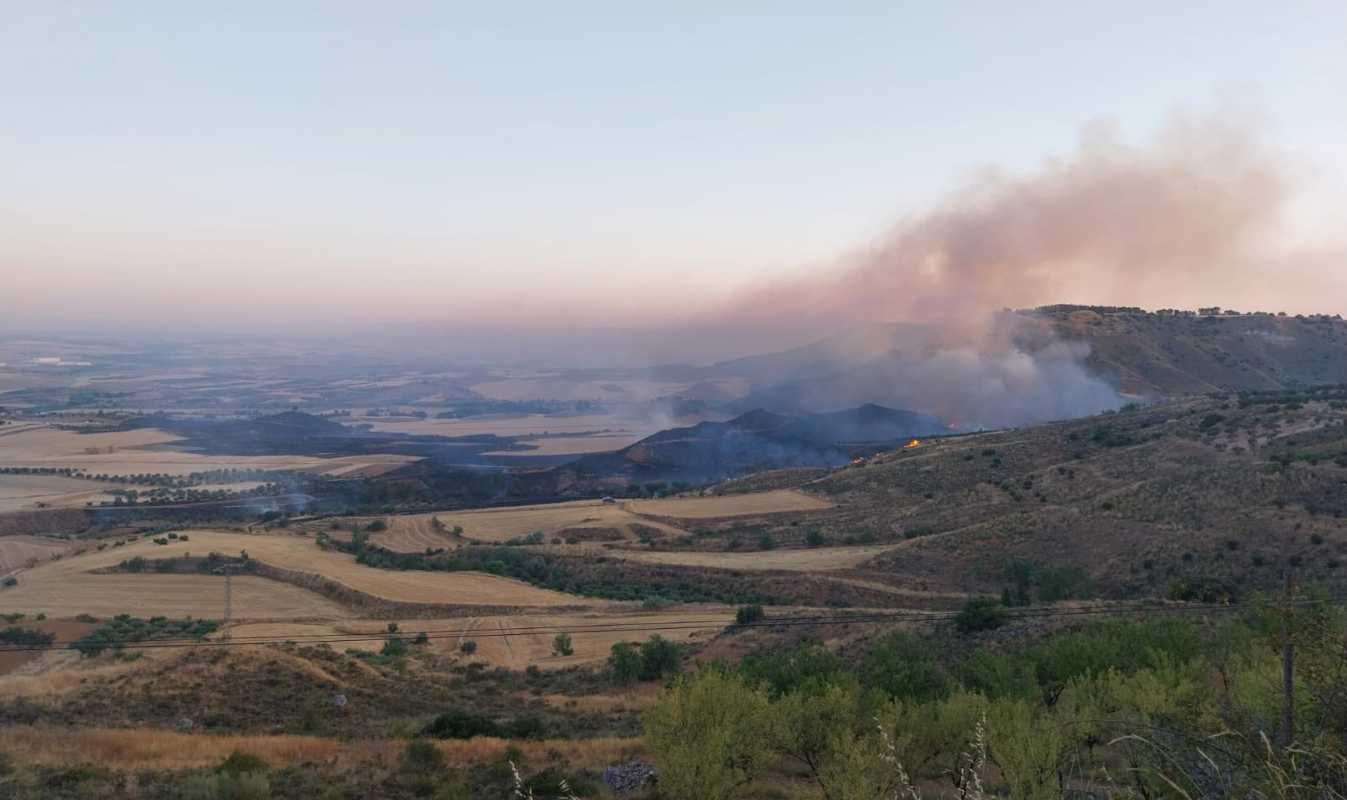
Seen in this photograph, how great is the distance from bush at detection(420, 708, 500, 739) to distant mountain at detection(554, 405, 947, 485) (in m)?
76.2

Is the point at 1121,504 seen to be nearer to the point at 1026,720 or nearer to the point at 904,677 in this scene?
the point at 904,677

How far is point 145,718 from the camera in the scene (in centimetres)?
2697

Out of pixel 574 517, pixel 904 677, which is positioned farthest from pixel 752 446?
pixel 904 677

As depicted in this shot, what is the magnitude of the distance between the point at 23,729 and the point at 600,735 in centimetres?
1672

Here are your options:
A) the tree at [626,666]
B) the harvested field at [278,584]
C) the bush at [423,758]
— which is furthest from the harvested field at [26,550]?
the bush at [423,758]

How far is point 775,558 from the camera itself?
57375mm

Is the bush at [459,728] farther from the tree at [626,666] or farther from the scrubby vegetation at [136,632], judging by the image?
the scrubby vegetation at [136,632]

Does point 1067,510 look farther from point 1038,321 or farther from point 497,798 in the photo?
point 1038,321

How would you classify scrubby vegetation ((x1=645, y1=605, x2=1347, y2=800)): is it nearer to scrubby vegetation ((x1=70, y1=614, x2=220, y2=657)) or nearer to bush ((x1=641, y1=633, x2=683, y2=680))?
bush ((x1=641, y1=633, x2=683, y2=680))

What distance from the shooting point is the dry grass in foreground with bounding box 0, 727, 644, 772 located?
20125 millimetres

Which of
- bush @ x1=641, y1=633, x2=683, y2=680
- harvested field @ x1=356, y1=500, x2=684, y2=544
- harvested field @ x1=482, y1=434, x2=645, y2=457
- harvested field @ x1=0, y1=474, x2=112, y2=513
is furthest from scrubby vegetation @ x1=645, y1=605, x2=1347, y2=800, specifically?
harvested field @ x1=482, y1=434, x2=645, y2=457

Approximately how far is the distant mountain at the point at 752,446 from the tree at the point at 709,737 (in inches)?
3386

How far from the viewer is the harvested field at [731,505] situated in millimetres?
73375

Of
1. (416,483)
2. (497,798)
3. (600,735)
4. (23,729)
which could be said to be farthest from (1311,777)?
(416,483)
